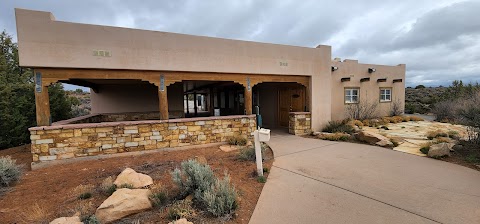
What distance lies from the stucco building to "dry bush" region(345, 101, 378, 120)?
0.65 meters

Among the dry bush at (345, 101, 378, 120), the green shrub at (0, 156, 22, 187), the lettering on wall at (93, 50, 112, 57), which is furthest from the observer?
the dry bush at (345, 101, 378, 120)

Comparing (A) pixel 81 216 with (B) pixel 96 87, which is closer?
(A) pixel 81 216

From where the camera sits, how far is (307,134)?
390 inches

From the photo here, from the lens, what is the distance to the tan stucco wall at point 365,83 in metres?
12.1

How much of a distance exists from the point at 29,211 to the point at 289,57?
8.78 m

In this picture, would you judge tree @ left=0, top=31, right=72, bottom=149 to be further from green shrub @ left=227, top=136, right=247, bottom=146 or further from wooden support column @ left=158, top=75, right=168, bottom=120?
green shrub @ left=227, top=136, right=247, bottom=146

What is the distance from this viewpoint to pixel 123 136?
6.84 m

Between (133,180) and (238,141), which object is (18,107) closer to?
(133,180)

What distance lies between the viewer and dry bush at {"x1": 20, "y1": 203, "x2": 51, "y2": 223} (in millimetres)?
3326

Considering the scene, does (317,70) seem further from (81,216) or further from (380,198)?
(81,216)

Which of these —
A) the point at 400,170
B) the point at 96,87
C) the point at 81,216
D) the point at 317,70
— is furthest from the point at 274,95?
the point at 81,216

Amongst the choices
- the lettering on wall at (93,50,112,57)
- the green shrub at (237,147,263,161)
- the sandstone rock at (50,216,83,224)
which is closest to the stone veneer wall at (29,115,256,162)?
the lettering on wall at (93,50,112,57)

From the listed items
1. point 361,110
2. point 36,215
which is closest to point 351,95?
point 361,110

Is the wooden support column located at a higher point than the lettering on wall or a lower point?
lower
